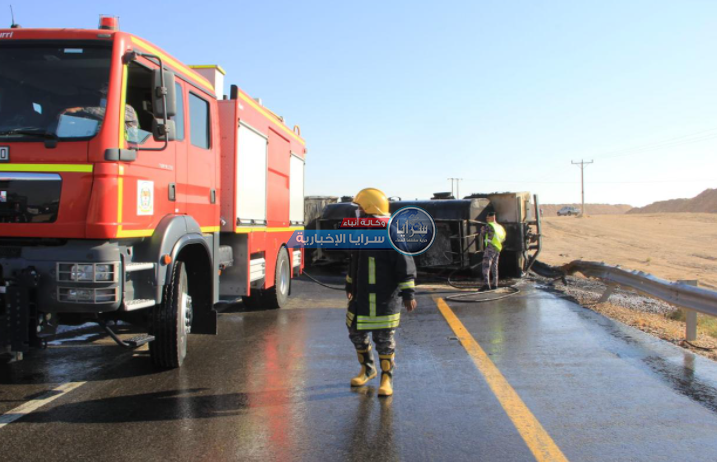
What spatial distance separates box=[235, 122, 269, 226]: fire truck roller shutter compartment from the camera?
25.4 ft

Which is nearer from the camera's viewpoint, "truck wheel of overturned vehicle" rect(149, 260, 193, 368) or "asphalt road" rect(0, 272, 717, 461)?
"asphalt road" rect(0, 272, 717, 461)

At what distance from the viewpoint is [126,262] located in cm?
498

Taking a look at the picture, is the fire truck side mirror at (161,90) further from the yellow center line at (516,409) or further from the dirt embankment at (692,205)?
the dirt embankment at (692,205)

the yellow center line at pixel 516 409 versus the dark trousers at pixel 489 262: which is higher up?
the dark trousers at pixel 489 262

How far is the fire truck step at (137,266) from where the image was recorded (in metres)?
4.96

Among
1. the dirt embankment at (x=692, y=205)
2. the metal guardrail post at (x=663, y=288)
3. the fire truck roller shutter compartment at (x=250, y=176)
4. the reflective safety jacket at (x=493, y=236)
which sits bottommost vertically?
the metal guardrail post at (x=663, y=288)

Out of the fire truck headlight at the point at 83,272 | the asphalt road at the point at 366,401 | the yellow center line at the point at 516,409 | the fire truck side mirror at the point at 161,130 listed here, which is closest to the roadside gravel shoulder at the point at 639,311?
the asphalt road at the point at 366,401

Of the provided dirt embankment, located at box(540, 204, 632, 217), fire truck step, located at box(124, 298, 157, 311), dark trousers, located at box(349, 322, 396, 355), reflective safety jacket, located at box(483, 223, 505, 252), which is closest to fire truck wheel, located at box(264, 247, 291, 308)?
fire truck step, located at box(124, 298, 157, 311)

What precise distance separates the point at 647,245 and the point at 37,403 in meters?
38.2

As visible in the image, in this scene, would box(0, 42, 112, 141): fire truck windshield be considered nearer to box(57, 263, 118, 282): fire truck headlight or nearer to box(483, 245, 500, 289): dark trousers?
box(57, 263, 118, 282): fire truck headlight

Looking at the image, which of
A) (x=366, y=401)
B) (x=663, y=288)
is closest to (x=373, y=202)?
(x=366, y=401)

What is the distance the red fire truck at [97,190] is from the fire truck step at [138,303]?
0.01 meters

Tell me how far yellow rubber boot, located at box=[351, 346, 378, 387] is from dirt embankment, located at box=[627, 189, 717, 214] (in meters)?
114

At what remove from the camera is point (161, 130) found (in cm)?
536
